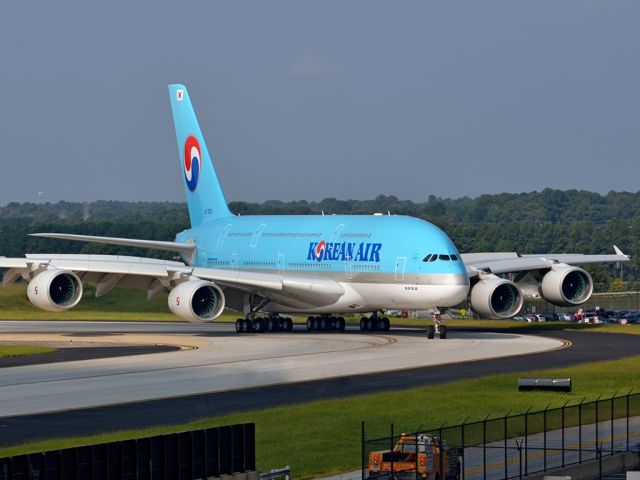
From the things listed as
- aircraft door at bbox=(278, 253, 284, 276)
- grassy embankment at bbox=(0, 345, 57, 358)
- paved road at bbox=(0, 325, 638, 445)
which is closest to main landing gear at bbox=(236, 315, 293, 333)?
aircraft door at bbox=(278, 253, 284, 276)

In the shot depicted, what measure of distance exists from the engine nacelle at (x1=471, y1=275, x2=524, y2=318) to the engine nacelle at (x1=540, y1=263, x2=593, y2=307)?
16.3 feet

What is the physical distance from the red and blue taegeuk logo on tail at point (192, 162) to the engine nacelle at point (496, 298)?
794 inches

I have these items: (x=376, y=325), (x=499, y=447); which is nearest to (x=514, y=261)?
(x=376, y=325)

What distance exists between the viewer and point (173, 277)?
6619 cm

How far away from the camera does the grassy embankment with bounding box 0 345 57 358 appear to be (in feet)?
184

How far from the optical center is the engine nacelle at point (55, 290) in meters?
65.0

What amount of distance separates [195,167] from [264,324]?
44.6ft

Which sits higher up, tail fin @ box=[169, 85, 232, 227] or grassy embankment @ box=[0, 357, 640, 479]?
tail fin @ box=[169, 85, 232, 227]

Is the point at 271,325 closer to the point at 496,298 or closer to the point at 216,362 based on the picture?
the point at 496,298

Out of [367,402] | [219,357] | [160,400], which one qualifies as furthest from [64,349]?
[367,402]

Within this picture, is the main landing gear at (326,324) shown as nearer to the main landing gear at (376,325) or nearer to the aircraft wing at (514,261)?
the main landing gear at (376,325)

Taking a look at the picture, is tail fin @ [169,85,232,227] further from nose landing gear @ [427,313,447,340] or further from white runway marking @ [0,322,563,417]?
nose landing gear @ [427,313,447,340]

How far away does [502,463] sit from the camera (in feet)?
91.2

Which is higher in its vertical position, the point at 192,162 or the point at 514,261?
the point at 192,162
